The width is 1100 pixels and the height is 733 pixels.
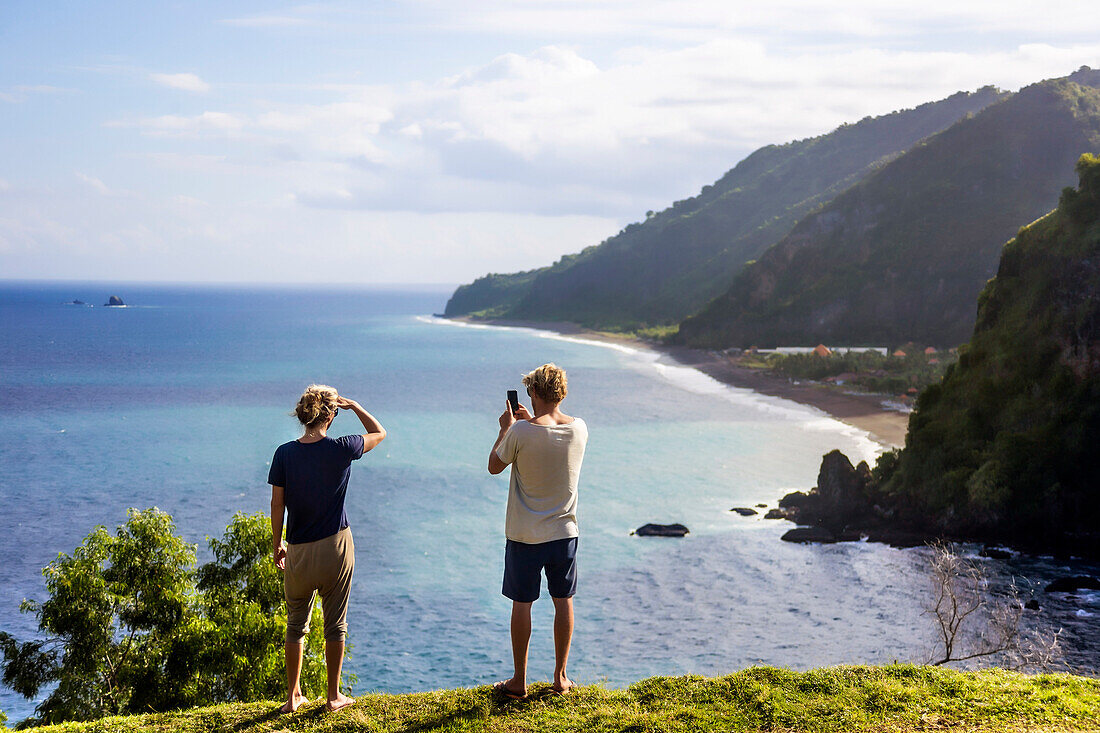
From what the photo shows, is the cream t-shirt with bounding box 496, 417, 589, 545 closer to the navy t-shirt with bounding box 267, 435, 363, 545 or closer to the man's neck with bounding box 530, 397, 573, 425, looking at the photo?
the man's neck with bounding box 530, 397, 573, 425

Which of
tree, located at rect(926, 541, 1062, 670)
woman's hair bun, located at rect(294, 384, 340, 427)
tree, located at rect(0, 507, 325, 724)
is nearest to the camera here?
woman's hair bun, located at rect(294, 384, 340, 427)

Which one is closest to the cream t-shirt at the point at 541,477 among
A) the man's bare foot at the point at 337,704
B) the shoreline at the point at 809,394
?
the man's bare foot at the point at 337,704

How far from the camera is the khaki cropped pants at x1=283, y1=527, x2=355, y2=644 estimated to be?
6296mm

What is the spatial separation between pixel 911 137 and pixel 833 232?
69.8m

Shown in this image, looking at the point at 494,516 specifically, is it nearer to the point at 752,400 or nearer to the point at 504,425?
the point at 504,425

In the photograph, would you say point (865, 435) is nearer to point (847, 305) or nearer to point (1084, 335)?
point (1084, 335)

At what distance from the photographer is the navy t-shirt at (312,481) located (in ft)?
20.2

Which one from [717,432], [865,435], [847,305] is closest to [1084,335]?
[865,435]

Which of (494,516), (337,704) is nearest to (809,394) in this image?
(494,516)

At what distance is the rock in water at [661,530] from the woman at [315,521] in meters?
27.6

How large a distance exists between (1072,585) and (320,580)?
26.5 m

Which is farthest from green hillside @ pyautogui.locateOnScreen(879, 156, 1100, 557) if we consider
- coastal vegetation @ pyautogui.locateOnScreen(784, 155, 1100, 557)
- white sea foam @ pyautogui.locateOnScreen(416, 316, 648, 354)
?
white sea foam @ pyautogui.locateOnScreen(416, 316, 648, 354)

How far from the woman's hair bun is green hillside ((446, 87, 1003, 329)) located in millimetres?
135274

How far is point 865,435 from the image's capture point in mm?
50938
